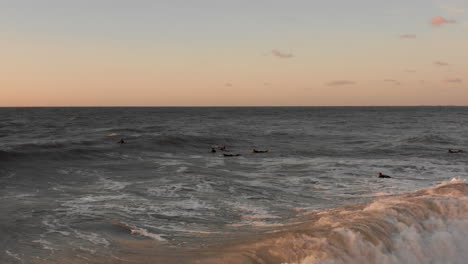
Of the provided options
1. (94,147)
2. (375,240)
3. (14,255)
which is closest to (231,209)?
(375,240)

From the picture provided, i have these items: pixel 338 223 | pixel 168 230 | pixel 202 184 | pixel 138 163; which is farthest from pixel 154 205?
pixel 138 163

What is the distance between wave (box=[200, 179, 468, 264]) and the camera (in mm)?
8266

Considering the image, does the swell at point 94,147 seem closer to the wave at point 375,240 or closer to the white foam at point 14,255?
the white foam at point 14,255

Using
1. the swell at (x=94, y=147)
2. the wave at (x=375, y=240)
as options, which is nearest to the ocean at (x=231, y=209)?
the wave at (x=375, y=240)

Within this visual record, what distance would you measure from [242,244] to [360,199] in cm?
723

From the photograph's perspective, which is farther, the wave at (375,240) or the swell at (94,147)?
the swell at (94,147)

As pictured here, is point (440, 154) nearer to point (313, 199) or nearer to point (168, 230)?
point (313, 199)

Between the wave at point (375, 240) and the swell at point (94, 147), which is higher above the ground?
the wave at point (375, 240)

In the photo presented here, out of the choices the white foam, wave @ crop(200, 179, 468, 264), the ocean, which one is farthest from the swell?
wave @ crop(200, 179, 468, 264)

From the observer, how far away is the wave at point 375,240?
827 cm

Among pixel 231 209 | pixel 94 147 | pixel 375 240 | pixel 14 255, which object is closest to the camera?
pixel 375 240

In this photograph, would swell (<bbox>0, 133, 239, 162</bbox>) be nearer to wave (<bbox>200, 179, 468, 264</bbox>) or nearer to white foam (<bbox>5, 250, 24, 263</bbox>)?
white foam (<bbox>5, 250, 24, 263</bbox>)

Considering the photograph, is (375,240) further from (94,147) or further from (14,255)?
(94,147)

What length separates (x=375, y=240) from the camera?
28.6 ft
